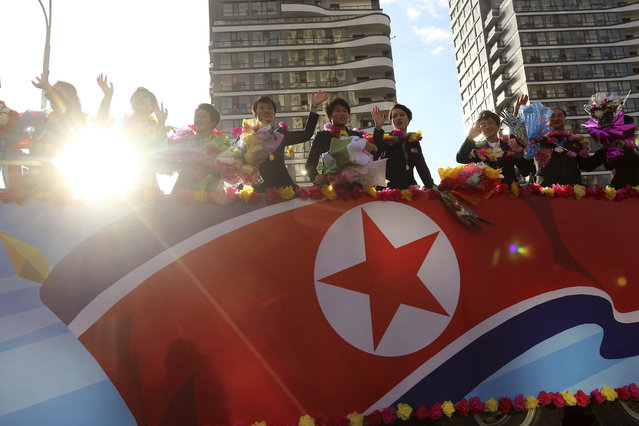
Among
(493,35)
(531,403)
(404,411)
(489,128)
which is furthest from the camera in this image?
(493,35)

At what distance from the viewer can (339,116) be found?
4.14 meters

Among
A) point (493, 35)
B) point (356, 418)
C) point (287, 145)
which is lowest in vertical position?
point (356, 418)

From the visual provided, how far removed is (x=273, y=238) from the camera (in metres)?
2.90

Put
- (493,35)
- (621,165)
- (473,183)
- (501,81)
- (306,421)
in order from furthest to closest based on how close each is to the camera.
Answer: (493,35) → (501,81) → (621,165) → (473,183) → (306,421)

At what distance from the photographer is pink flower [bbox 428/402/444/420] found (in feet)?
9.25

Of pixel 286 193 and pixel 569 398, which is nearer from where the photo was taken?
pixel 286 193

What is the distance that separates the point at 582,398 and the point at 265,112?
3.29 meters

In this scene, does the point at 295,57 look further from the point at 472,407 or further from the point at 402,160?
the point at 472,407

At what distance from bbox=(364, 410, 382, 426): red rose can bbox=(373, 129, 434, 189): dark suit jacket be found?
208 cm

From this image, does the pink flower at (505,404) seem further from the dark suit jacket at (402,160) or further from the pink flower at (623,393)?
the dark suit jacket at (402,160)

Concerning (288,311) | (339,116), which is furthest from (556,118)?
(288,311)

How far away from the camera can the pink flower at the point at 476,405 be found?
9.52ft

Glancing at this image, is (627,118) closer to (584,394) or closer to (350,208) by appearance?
(584,394)

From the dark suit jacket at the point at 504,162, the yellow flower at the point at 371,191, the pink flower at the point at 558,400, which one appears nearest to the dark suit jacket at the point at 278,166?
the yellow flower at the point at 371,191
